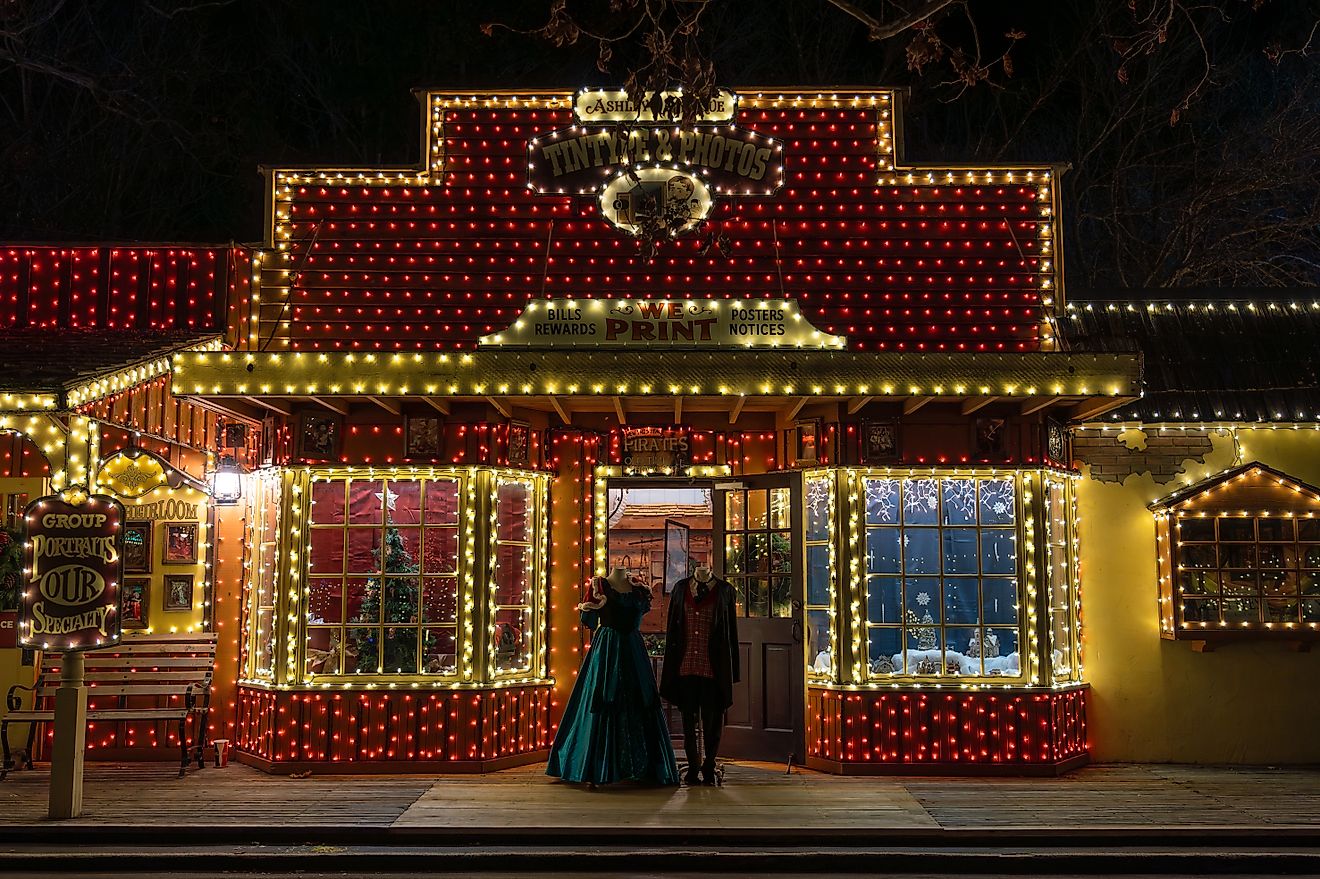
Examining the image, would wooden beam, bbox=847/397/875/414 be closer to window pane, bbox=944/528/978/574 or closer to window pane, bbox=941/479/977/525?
window pane, bbox=941/479/977/525

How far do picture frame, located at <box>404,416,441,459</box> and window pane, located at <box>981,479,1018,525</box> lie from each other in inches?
175

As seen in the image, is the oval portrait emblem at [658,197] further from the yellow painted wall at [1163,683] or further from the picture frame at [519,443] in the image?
the yellow painted wall at [1163,683]

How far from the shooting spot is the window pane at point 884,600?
31.1 feet

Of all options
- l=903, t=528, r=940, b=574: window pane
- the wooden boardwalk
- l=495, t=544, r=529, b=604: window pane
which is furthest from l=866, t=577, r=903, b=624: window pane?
l=495, t=544, r=529, b=604: window pane

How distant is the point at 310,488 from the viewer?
9523 mm

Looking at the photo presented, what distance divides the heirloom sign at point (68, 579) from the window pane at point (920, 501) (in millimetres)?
5859

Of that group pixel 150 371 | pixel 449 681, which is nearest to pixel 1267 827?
pixel 449 681

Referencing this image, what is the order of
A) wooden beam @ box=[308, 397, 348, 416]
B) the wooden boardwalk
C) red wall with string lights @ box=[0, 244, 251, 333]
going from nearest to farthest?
the wooden boardwalk
wooden beam @ box=[308, 397, 348, 416]
red wall with string lights @ box=[0, 244, 251, 333]

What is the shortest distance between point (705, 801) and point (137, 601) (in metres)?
5.40

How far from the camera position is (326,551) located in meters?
9.52

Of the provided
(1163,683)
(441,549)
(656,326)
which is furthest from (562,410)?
(1163,683)

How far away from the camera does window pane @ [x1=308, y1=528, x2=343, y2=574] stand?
9.50 meters

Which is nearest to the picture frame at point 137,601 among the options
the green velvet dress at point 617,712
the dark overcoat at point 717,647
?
the green velvet dress at point 617,712

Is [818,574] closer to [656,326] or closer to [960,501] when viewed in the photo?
[960,501]
